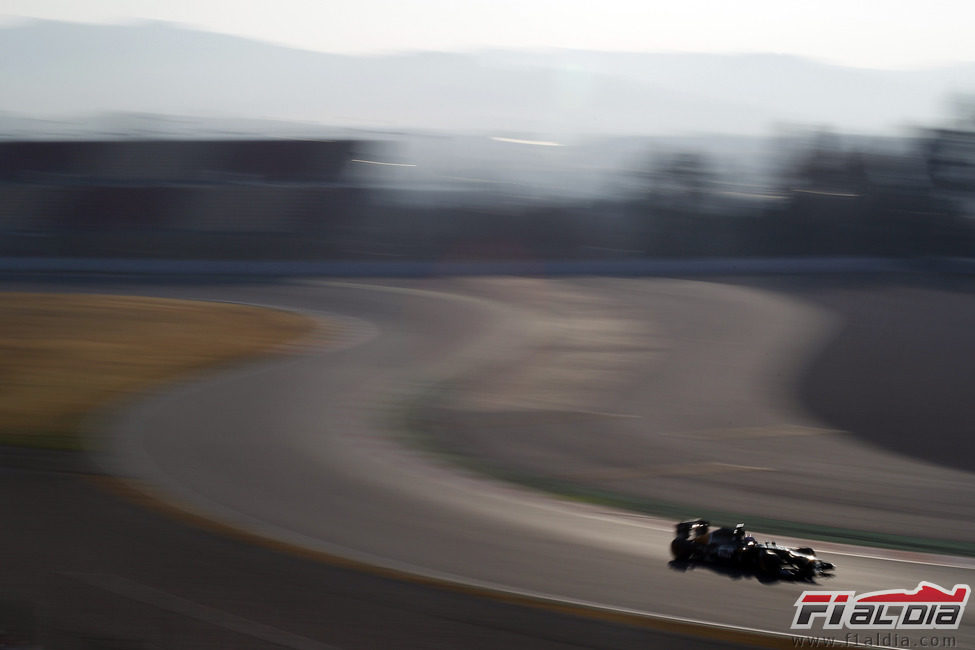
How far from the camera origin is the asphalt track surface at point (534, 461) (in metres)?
6.50

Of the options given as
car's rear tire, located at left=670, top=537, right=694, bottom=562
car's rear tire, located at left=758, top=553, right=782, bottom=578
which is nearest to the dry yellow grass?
car's rear tire, located at left=670, top=537, right=694, bottom=562

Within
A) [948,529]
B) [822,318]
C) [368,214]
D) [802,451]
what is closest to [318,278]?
[368,214]

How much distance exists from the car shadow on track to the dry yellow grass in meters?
6.02

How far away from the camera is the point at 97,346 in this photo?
56.1ft

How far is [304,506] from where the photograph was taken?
812 cm

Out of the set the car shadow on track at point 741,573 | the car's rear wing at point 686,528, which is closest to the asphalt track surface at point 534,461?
the car shadow on track at point 741,573

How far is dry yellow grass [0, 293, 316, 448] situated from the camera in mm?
11430

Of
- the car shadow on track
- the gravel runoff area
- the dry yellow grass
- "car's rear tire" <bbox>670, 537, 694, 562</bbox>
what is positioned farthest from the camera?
the dry yellow grass

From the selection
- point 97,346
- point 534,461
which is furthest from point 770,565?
point 97,346

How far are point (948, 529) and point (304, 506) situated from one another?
517 cm

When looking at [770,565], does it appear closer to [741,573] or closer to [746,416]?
[741,573]

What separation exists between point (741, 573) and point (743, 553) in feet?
0.41

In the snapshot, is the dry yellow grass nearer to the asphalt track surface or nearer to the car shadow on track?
the asphalt track surface

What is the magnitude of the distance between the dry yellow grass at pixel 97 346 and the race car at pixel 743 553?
601 cm
